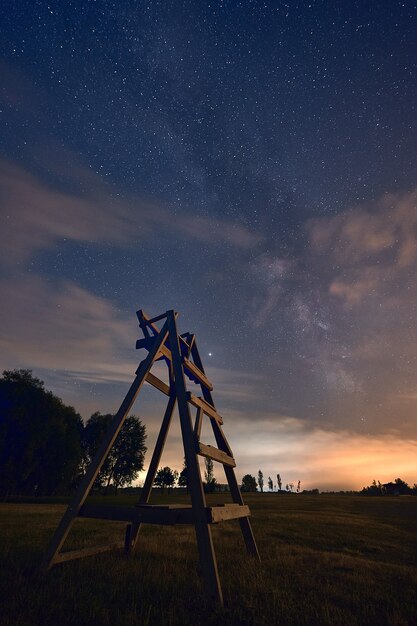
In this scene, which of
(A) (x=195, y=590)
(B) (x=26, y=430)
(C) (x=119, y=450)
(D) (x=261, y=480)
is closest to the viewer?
(A) (x=195, y=590)

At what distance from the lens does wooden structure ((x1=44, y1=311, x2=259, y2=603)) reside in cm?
450

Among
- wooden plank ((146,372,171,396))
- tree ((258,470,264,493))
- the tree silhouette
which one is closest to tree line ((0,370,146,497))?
wooden plank ((146,372,171,396))

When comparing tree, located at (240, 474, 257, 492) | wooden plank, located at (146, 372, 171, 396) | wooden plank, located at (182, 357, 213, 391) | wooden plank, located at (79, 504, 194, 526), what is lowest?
wooden plank, located at (79, 504, 194, 526)

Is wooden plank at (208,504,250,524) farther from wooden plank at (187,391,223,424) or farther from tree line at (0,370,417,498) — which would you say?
tree line at (0,370,417,498)

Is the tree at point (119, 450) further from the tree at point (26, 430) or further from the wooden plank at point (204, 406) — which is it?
the wooden plank at point (204, 406)

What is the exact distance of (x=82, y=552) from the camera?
215 inches

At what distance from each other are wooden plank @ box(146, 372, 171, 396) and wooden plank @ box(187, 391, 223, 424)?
99 centimetres

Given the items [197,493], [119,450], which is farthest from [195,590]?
[119,450]

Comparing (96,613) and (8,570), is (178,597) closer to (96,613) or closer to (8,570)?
(96,613)

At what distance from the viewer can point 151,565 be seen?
212 inches

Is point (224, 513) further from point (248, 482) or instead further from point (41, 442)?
point (248, 482)

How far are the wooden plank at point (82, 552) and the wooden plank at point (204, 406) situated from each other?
3002 mm

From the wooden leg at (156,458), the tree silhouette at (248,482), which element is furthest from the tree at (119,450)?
the tree silhouette at (248,482)

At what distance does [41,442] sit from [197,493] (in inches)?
1358
